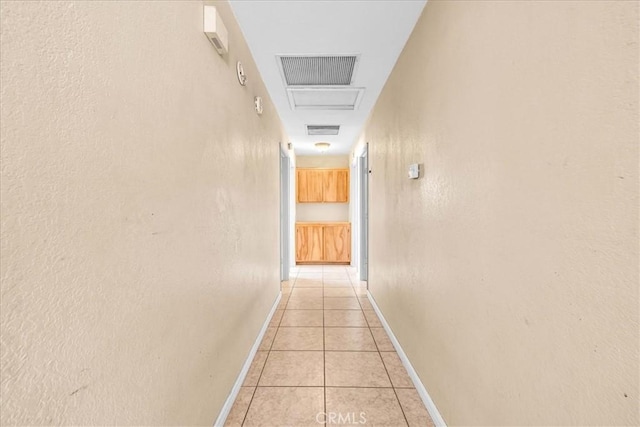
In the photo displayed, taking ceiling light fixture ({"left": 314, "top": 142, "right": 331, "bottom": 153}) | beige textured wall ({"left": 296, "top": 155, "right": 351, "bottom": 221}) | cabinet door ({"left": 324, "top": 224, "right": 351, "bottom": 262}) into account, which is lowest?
cabinet door ({"left": 324, "top": 224, "right": 351, "bottom": 262})

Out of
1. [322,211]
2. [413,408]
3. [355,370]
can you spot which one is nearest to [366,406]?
[413,408]

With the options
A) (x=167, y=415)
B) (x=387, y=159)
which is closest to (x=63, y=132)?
(x=167, y=415)

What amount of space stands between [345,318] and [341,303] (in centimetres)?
50

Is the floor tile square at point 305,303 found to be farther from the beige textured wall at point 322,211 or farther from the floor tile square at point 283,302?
the beige textured wall at point 322,211

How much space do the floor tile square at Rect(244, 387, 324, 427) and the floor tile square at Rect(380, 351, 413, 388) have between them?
0.54 metres

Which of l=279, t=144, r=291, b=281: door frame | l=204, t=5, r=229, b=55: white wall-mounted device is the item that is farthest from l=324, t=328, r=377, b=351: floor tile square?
l=204, t=5, r=229, b=55: white wall-mounted device

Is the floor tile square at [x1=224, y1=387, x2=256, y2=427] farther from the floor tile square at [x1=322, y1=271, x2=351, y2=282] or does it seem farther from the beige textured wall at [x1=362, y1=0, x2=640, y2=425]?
the floor tile square at [x1=322, y1=271, x2=351, y2=282]

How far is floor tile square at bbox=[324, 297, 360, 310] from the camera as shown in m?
3.50

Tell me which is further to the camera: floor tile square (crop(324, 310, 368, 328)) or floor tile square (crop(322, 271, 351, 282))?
floor tile square (crop(322, 271, 351, 282))

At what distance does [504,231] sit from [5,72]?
1.33m

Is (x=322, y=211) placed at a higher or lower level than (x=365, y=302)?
higher

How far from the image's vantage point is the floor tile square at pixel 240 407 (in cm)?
163

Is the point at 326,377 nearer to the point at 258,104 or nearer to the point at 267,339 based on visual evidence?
the point at 267,339

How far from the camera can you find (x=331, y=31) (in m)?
2.01
